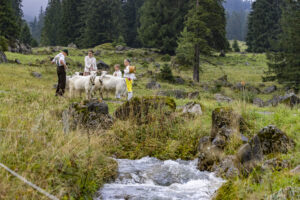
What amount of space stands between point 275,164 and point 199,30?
26123 millimetres

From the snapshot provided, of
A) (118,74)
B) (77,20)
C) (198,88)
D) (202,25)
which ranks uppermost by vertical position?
(77,20)

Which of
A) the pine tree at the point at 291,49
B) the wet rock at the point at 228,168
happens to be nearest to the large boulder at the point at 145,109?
the wet rock at the point at 228,168

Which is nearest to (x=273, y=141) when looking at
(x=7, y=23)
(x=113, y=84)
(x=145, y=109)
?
(x=145, y=109)

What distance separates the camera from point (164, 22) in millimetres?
50250

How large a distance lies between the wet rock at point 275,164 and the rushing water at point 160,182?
1047mm

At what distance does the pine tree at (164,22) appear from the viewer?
4853cm

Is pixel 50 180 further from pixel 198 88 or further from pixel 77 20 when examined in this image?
pixel 77 20

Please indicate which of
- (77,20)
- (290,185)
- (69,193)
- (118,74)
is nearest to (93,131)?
(69,193)

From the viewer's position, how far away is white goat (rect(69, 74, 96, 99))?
14.6m

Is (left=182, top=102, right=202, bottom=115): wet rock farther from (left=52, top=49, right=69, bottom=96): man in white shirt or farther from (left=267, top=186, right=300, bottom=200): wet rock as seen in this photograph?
(left=267, top=186, right=300, bottom=200): wet rock

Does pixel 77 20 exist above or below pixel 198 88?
above

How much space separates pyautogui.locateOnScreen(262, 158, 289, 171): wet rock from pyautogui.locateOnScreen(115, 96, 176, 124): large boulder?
4473 millimetres

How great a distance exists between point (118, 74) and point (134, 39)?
53719mm

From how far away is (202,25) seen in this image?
2966cm
